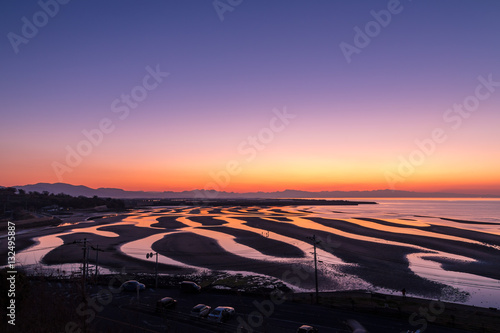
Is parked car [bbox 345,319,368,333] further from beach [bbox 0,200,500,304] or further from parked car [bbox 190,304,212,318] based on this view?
parked car [bbox 190,304,212,318]

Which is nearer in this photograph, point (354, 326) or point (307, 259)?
point (354, 326)

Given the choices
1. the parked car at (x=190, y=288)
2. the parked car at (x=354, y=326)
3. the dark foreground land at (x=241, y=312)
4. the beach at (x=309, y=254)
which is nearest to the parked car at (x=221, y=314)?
the dark foreground land at (x=241, y=312)

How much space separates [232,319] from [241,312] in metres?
1.43

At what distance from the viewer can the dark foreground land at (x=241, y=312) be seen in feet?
62.5

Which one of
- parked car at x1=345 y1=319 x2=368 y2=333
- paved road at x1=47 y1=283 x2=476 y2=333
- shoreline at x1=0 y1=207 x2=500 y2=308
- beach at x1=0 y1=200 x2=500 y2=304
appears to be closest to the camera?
parked car at x1=345 y1=319 x2=368 y2=333

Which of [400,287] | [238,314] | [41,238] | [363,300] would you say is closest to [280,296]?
[238,314]

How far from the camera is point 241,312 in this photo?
23344 mm

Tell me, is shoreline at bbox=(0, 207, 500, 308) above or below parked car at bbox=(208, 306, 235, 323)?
below

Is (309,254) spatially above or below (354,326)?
below

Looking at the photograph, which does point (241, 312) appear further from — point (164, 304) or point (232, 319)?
point (164, 304)

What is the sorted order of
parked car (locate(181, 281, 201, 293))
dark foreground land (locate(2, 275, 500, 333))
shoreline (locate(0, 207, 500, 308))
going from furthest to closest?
shoreline (locate(0, 207, 500, 308))
parked car (locate(181, 281, 201, 293))
dark foreground land (locate(2, 275, 500, 333))

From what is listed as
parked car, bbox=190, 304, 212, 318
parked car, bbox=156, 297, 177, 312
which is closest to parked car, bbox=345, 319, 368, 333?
parked car, bbox=190, 304, 212, 318

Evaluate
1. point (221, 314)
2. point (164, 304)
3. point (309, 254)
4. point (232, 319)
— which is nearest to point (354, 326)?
point (232, 319)

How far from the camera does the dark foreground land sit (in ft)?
62.5
